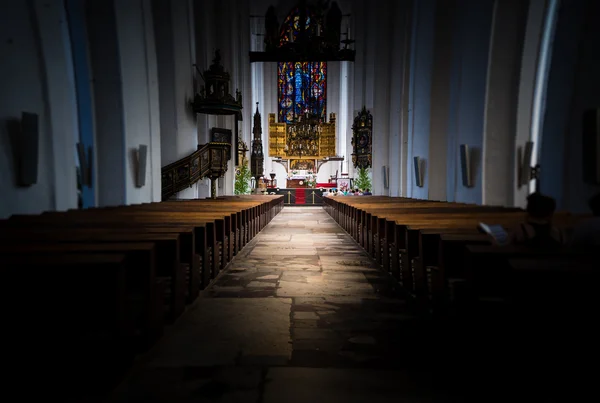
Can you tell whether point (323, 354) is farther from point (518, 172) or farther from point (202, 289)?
point (518, 172)

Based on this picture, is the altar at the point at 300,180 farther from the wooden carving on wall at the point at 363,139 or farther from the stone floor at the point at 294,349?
the stone floor at the point at 294,349

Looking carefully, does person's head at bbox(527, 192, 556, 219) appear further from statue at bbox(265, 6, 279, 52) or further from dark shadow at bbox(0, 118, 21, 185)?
statue at bbox(265, 6, 279, 52)

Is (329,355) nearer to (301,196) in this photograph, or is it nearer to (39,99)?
(39,99)

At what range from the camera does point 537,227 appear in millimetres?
2727

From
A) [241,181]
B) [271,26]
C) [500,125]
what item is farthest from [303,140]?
[500,125]

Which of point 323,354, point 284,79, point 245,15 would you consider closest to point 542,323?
point 323,354

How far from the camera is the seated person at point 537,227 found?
8.70 feet

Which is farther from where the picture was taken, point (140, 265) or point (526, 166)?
point (526, 166)

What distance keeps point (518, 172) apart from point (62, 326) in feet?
28.3

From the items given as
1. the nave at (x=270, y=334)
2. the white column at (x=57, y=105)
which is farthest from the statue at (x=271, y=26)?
the nave at (x=270, y=334)

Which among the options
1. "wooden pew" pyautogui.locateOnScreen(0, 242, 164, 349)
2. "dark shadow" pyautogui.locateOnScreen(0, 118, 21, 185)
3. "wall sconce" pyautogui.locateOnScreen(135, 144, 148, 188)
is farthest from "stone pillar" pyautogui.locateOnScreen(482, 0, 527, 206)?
"dark shadow" pyautogui.locateOnScreen(0, 118, 21, 185)

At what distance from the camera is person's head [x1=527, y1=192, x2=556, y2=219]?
8.60 feet

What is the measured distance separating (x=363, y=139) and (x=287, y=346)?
1930 centimetres

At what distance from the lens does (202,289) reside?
458 cm
